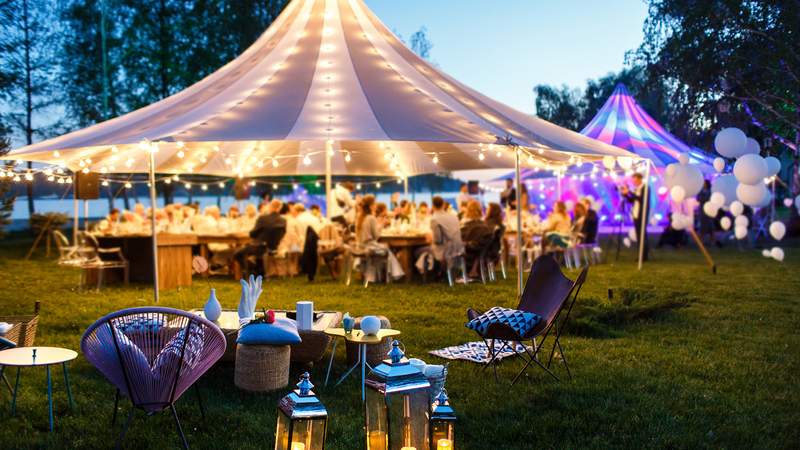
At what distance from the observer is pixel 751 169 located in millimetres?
9203

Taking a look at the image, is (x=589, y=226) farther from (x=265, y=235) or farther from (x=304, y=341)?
(x=304, y=341)

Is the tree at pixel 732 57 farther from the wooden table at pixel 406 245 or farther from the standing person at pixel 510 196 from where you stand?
the wooden table at pixel 406 245

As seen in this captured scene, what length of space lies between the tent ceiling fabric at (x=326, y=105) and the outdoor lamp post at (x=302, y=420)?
4682 millimetres

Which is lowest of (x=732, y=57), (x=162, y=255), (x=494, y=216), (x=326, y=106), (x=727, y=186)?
(x=162, y=255)

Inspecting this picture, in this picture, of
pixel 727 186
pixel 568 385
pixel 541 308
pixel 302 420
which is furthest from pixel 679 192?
pixel 302 420

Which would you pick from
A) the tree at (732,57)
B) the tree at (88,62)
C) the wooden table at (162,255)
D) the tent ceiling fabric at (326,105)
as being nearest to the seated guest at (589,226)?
the tree at (732,57)

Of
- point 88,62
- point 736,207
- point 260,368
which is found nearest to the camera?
point 260,368

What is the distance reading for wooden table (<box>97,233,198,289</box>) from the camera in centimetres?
1030

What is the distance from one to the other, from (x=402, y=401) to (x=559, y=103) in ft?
118

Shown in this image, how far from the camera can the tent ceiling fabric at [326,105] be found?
7.84 metres

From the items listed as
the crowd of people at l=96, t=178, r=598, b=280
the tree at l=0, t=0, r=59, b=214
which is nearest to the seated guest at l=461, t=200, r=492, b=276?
the crowd of people at l=96, t=178, r=598, b=280

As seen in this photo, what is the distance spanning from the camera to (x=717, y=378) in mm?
5312

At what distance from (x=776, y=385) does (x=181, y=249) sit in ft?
25.8

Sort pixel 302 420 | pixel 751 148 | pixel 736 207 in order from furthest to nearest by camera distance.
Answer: pixel 736 207 → pixel 751 148 → pixel 302 420
